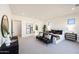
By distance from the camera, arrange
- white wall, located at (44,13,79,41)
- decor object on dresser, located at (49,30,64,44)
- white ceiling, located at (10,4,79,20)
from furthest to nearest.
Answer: decor object on dresser, located at (49,30,64,44), white wall, located at (44,13,79,41), white ceiling, located at (10,4,79,20)

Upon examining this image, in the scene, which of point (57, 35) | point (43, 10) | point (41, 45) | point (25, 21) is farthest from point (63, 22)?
point (25, 21)

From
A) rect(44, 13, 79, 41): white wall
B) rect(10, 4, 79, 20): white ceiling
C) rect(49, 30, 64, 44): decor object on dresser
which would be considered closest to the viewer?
rect(10, 4, 79, 20): white ceiling

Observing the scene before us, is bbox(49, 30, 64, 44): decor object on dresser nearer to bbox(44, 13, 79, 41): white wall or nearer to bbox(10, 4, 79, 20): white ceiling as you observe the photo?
bbox(44, 13, 79, 41): white wall

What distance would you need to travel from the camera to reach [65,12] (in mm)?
2371

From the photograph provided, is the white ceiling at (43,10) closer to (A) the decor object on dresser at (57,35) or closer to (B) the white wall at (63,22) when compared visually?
(B) the white wall at (63,22)

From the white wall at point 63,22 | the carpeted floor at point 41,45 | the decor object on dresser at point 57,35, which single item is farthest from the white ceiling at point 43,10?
the carpeted floor at point 41,45

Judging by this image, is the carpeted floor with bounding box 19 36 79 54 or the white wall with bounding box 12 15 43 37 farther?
the carpeted floor with bounding box 19 36 79 54

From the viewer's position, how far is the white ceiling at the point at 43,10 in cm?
218

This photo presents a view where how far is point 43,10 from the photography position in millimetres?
→ 2367

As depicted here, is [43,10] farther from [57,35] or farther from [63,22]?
[57,35]

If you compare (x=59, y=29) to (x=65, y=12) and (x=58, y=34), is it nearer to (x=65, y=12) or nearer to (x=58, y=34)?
(x=58, y=34)

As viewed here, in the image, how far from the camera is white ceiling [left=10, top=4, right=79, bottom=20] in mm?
2180

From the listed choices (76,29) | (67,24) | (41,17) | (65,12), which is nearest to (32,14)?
(41,17)

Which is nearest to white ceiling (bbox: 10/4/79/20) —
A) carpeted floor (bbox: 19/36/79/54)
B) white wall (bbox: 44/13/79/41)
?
white wall (bbox: 44/13/79/41)
